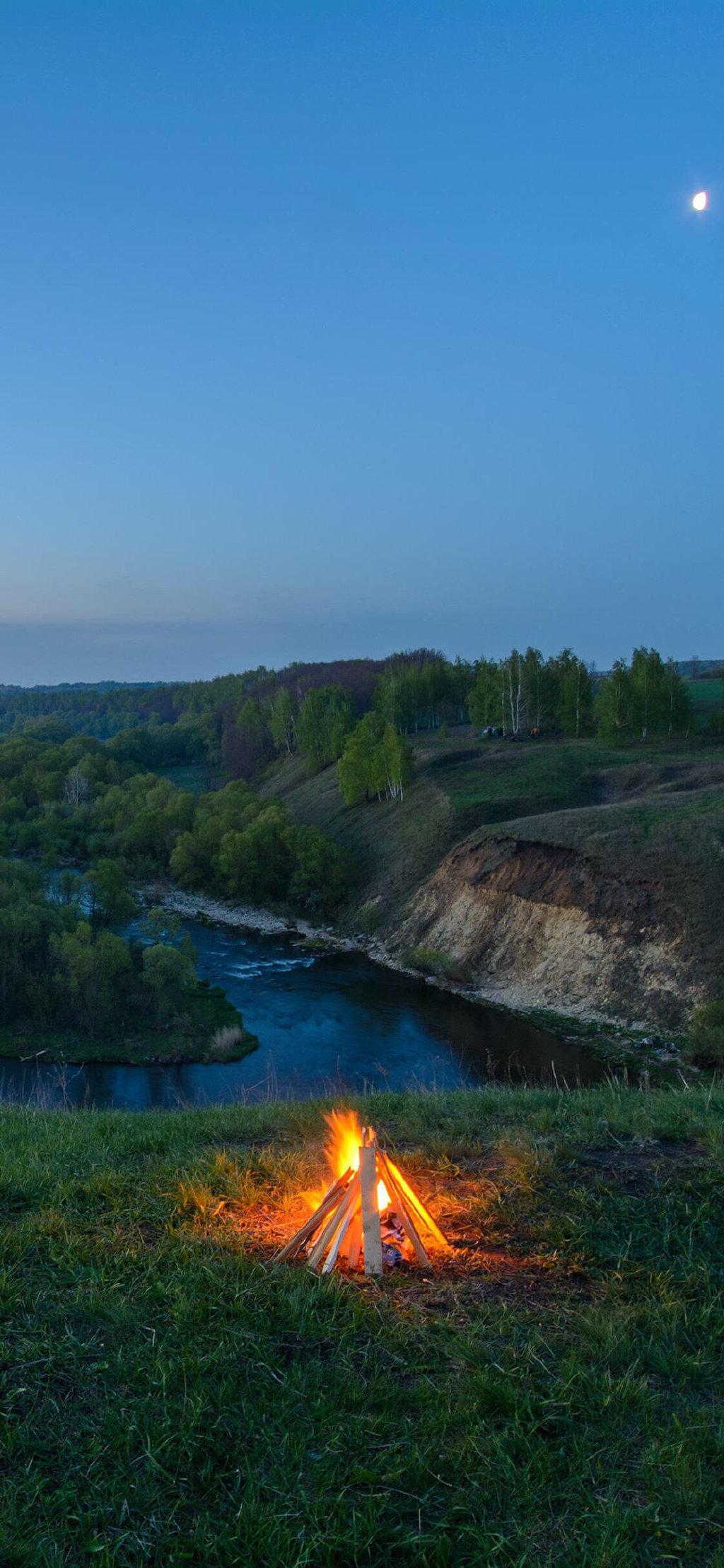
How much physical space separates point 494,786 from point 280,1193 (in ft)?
151

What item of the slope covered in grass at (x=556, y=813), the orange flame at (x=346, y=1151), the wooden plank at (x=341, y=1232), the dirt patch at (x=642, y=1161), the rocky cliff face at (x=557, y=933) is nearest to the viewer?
the wooden plank at (x=341, y=1232)

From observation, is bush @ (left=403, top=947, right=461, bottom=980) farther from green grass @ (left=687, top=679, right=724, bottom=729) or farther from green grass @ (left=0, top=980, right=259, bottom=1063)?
green grass @ (left=687, top=679, right=724, bottom=729)

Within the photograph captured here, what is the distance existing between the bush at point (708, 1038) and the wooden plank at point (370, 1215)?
76.8 ft

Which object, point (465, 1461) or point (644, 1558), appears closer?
point (644, 1558)

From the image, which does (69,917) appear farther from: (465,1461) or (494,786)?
(465,1461)

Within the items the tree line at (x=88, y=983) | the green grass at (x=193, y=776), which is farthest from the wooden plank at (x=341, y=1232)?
the green grass at (x=193, y=776)

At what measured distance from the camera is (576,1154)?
6.09m

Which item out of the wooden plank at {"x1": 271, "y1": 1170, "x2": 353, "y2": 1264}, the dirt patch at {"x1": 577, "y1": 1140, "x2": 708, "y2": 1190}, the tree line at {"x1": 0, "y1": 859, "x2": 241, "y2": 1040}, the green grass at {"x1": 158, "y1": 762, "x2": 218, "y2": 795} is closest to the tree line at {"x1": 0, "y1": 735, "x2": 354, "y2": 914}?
the tree line at {"x1": 0, "y1": 859, "x2": 241, "y2": 1040}

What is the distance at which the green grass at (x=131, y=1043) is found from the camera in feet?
90.7

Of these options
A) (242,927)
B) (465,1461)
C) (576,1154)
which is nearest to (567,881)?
(242,927)

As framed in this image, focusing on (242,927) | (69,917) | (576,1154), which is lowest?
(242,927)

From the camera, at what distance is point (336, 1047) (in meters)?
28.0

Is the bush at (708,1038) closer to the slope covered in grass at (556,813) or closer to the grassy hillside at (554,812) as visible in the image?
the slope covered in grass at (556,813)

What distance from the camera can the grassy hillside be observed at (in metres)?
34.6
